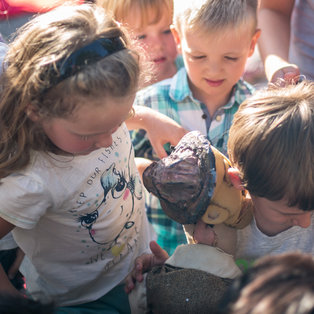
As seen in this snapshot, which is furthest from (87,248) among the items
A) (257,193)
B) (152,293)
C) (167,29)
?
(167,29)

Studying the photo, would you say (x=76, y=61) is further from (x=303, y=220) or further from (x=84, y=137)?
(x=303, y=220)

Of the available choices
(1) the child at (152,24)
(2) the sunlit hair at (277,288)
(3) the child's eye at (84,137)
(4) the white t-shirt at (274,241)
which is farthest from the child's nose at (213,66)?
(2) the sunlit hair at (277,288)

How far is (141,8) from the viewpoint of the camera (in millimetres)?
2197

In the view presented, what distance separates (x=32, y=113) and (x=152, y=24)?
1260mm

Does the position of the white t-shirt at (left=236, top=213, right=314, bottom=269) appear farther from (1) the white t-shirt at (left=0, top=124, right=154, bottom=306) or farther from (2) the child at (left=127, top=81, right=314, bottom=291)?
(1) the white t-shirt at (left=0, top=124, right=154, bottom=306)

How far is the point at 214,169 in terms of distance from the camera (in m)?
1.24

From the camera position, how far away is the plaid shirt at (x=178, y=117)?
6.51 feet

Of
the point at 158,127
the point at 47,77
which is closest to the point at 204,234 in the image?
the point at 158,127

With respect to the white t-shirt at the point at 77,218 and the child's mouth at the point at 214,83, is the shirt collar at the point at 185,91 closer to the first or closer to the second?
the child's mouth at the point at 214,83

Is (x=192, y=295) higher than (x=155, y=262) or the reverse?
higher

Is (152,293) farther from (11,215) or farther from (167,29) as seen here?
(167,29)

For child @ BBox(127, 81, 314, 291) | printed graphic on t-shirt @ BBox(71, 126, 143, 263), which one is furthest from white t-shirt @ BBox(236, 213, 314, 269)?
printed graphic on t-shirt @ BBox(71, 126, 143, 263)

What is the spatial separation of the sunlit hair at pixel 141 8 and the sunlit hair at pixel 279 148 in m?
1.15

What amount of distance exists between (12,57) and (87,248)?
0.68 metres
